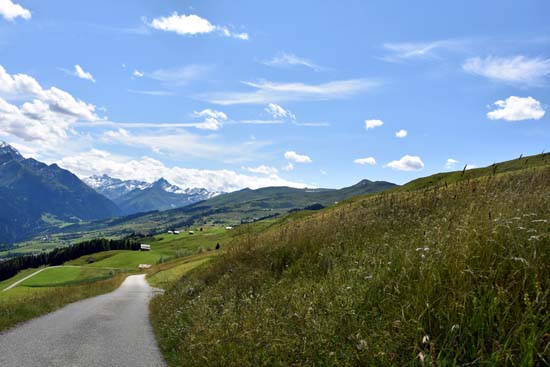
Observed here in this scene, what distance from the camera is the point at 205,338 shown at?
31.9 ft

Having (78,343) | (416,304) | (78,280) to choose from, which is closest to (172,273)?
(78,343)

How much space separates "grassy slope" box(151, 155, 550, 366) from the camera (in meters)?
4.62

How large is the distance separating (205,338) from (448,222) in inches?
253

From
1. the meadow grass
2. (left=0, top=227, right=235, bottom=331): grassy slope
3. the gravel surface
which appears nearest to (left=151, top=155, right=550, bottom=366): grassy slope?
the gravel surface

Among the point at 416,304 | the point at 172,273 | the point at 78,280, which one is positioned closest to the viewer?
the point at 416,304

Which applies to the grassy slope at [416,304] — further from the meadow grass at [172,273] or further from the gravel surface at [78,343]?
the meadow grass at [172,273]

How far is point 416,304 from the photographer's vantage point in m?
5.52

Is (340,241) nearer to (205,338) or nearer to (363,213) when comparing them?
(363,213)

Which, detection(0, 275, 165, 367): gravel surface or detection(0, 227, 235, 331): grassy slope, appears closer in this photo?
detection(0, 275, 165, 367): gravel surface

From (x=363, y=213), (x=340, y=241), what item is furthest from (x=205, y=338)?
(x=363, y=213)

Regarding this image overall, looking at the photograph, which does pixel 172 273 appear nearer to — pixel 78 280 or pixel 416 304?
pixel 78 280

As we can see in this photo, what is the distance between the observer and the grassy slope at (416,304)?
4.62m

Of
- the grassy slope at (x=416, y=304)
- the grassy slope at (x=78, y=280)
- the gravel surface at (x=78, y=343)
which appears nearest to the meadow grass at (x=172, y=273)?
the grassy slope at (x=78, y=280)

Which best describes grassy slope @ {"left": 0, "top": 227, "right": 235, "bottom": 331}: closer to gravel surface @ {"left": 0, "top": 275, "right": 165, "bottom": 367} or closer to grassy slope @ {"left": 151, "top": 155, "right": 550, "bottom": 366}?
gravel surface @ {"left": 0, "top": 275, "right": 165, "bottom": 367}
